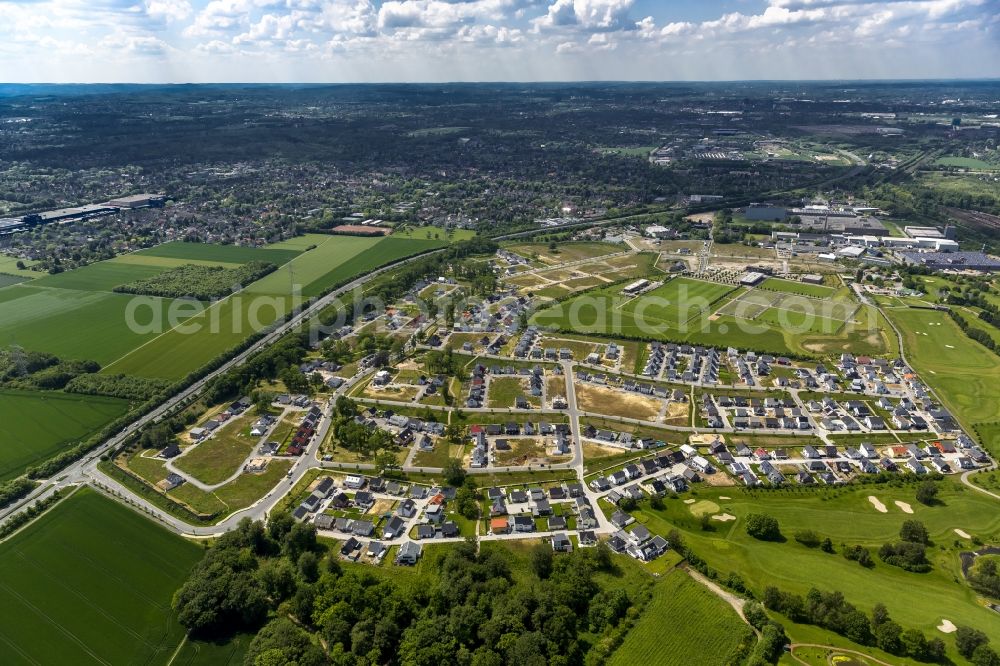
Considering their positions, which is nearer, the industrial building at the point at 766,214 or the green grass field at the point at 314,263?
the green grass field at the point at 314,263

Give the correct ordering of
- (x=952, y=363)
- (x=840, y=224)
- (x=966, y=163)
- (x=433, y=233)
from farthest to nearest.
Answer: (x=966, y=163)
(x=433, y=233)
(x=840, y=224)
(x=952, y=363)

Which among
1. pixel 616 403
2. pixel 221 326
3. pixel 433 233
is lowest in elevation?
pixel 616 403

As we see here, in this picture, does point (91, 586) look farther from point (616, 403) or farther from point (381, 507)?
point (616, 403)

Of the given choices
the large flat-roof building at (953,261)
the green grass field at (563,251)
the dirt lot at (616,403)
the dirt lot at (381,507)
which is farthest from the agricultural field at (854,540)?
the large flat-roof building at (953,261)

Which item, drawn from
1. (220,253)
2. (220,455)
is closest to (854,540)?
(220,455)

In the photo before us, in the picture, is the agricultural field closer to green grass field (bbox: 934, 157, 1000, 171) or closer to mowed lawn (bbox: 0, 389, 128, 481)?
mowed lawn (bbox: 0, 389, 128, 481)

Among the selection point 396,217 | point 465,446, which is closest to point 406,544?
point 465,446

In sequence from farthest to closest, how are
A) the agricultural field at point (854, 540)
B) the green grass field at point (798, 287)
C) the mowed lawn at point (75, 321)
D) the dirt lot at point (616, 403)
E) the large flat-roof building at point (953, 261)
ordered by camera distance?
the large flat-roof building at point (953, 261) → the green grass field at point (798, 287) → the mowed lawn at point (75, 321) → the dirt lot at point (616, 403) → the agricultural field at point (854, 540)

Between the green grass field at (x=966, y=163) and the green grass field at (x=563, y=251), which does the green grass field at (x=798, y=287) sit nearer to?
the green grass field at (x=563, y=251)
